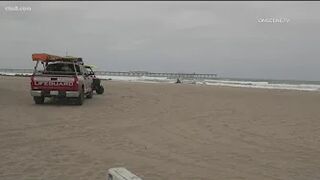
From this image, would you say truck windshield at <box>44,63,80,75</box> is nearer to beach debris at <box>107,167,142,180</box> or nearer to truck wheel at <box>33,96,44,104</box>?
truck wheel at <box>33,96,44,104</box>

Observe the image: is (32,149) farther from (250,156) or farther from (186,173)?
(250,156)

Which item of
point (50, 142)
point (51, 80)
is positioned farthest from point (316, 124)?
point (51, 80)

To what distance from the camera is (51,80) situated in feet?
55.0

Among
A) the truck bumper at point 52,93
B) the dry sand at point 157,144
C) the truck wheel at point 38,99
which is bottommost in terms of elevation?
the dry sand at point 157,144

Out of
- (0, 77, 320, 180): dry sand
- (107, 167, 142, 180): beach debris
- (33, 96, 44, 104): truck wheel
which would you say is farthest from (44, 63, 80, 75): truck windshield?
(107, 167, 142, 180): beach debris

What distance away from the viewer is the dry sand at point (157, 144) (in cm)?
694

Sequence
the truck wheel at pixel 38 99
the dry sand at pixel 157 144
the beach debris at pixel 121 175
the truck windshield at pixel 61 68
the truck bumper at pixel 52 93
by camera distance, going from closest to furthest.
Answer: the beach debris at pixel 121 175 < the dry sand at pixel 157 144 < the truck bumper at pixel 52 93 < the truck wheel at pixel 38 99 < the truck windshield at pixel 61 68

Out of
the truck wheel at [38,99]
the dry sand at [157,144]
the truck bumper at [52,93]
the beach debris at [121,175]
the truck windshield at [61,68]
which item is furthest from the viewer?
the truck windshield at [61,68]

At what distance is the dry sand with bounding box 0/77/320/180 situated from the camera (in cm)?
694

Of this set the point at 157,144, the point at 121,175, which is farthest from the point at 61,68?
the point at 121,175

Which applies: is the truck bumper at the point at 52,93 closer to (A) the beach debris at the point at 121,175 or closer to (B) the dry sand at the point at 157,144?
(B) the dry sand at the point at 157,144

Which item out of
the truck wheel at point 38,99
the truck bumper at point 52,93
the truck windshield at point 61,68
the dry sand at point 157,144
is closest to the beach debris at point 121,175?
the dry sand at point 157,144

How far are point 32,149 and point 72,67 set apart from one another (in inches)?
385

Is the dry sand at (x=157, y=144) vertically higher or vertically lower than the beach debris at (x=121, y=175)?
lower
